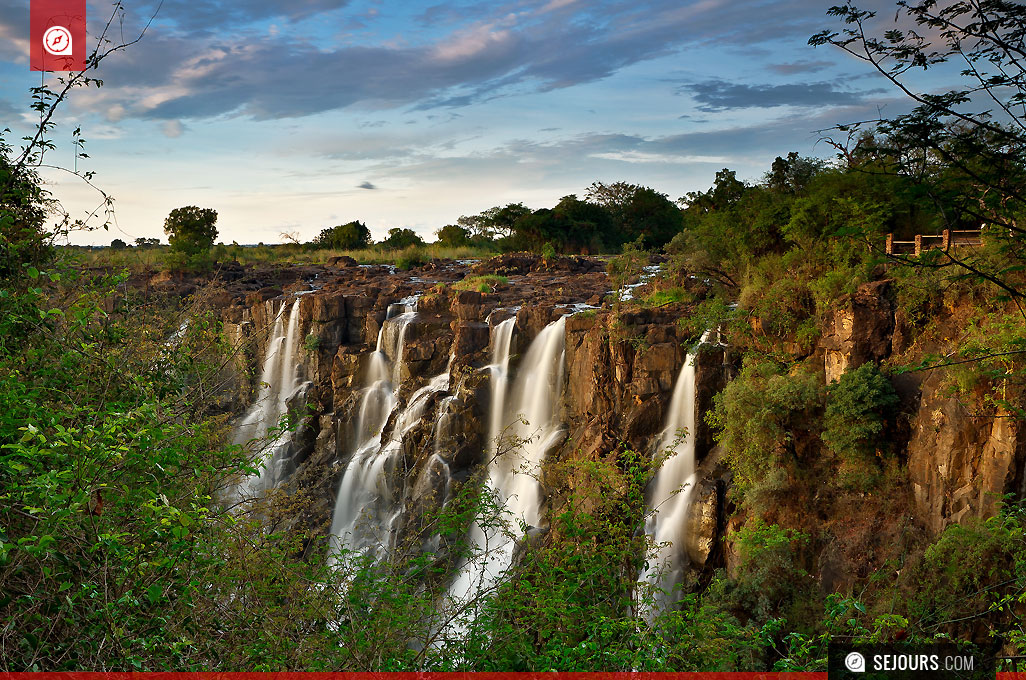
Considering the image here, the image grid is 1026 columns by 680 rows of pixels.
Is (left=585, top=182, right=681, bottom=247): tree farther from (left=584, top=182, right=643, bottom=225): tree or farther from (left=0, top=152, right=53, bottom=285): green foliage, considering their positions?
Result: (left=0, top=152, right=53, bottom=285): green foliage

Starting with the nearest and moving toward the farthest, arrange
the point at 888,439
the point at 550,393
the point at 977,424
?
the point at 977,424, the point at 888,439, the point at 550,393

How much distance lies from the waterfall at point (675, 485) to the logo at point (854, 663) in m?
7.92

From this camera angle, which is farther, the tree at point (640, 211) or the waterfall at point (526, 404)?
the tree at point (640, 211)

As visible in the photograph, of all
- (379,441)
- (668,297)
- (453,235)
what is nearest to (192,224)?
(453,235)

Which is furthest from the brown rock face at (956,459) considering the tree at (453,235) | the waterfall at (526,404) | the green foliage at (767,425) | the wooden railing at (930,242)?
the tree at (453,235)

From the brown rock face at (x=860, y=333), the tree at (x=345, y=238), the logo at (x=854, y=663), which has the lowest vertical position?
the logo at (x=854, y=663)

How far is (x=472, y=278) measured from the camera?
97.0 ft

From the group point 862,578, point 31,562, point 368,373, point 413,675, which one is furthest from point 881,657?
point 368,373

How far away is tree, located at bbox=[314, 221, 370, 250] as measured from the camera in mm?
53562

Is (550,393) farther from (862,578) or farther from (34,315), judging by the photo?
(34,315)

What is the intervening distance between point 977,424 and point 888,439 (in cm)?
178

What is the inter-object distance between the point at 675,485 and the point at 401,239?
124ft

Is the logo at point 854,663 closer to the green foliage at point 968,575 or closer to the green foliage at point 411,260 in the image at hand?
the green foliage at point 968,575

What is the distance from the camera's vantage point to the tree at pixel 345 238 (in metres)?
53.6
